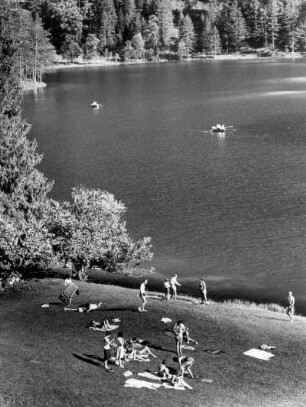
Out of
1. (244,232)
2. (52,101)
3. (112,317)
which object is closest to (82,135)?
(52,101)

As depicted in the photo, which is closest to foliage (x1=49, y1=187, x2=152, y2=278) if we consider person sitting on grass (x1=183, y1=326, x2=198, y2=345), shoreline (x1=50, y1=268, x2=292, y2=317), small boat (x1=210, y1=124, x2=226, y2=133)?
shoreline (x1=50, y1=268, x2=292, y2=317)

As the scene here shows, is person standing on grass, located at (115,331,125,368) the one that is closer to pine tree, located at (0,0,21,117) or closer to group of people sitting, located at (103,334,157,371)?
group of people sitting, located at (103,334,157,371)

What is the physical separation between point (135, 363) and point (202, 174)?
202 feet

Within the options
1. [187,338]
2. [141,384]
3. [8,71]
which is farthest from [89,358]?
[8,71]

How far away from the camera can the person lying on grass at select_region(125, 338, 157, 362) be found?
34562 mm

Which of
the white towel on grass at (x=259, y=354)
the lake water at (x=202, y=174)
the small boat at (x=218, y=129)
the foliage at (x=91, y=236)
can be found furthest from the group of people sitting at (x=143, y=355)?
the small boat at (x=218, y=129)

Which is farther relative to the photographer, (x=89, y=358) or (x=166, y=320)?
(x=166, y=320)

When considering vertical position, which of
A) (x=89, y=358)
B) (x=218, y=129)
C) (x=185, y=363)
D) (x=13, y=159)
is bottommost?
(x=89, y=358)

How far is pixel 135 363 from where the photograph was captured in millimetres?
34219

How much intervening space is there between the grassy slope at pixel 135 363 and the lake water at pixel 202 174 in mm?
12391

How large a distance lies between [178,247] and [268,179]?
28.1 meters

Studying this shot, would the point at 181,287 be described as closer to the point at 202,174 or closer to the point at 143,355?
the point at 143,355

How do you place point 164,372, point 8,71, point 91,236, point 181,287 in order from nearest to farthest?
1. point 164,372
2. point 91,236
3. point 181,287
4. point 8,71

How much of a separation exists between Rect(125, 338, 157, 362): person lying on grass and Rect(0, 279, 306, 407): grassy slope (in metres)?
0.60
